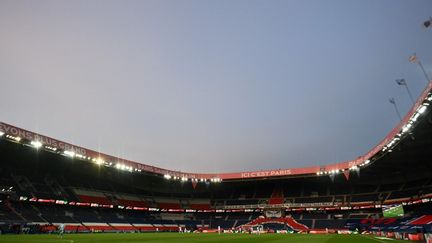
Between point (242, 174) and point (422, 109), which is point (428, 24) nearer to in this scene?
point (422, 109)

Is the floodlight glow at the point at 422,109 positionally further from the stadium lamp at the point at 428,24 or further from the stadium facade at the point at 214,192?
the stadium lamp at the point at 428,24

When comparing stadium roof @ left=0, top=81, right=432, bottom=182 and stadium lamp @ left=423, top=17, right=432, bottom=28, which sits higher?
stadium lamp @ left=423, top=17, right=432, bottom=28

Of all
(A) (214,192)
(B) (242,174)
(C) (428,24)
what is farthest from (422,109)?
(A) (214,192)

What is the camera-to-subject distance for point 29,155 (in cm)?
5403

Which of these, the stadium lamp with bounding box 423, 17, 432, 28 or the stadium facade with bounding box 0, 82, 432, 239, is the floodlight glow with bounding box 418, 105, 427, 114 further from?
the stadium lamp with bounding box 423, 17, 432, 28

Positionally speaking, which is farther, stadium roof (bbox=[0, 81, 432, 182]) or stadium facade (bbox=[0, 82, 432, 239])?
stadium facade (bbox=[0, 82, 432, 239])

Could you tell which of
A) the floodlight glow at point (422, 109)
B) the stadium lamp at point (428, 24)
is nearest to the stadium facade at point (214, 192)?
the floodlight glow at point (422, 109)

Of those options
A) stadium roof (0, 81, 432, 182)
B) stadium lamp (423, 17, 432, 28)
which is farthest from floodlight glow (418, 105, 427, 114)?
stadium lamp (423, 17, 432, 28)

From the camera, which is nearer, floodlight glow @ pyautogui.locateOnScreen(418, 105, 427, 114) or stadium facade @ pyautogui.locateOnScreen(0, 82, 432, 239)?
floodlight glow @ pyautogui.locateOnScreen(418, 105, 427, 114)

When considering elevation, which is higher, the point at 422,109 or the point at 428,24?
the point at 428,24

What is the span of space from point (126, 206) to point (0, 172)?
2579 cm

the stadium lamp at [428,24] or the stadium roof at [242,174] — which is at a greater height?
the stadium lamp at [428,24]

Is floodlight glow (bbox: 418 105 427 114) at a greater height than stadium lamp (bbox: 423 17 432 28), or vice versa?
stadium lamp (bbox: 423 17 432 28)

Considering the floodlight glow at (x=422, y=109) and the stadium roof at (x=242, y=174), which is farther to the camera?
the stadium roof at (x=242, y=174)
